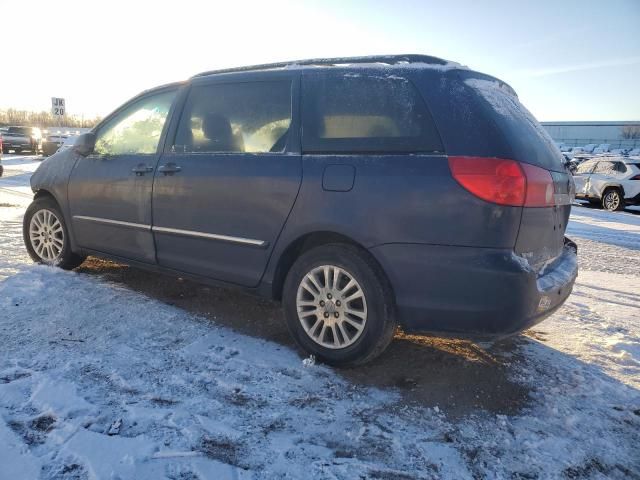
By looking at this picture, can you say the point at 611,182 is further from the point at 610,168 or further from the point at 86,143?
the point at 86,143

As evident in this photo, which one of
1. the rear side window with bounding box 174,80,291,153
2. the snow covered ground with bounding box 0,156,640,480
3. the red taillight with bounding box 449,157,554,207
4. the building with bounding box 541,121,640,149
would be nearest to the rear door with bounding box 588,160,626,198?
the snow covered ground with bounding box 0,156,640,480

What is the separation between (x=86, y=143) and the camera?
14.5ft

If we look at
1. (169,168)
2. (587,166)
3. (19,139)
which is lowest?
(587,166)

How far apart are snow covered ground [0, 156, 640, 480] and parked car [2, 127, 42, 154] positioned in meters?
28.4

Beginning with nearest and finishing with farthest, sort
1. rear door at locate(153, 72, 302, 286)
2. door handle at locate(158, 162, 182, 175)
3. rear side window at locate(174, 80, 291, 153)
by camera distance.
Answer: rear door at locate(153, 72, 302, 286)
rear side window at locate(174, 80, 291, 153)
door handle at locate(158, 162, 182, 175)

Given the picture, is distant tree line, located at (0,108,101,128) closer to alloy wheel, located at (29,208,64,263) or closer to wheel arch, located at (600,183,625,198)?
wheel arch, located at (600,183,625,198)

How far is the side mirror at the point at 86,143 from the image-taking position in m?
4.43

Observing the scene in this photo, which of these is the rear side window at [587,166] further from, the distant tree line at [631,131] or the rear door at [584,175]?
the distant tree line at [631,131]

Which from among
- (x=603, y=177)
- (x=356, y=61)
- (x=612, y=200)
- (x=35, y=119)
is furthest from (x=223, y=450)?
(x=35, y=119)

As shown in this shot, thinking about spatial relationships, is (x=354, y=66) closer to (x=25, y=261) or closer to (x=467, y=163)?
(x=467, y=163)

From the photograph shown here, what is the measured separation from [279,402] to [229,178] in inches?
62.0

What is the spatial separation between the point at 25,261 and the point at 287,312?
133 inches

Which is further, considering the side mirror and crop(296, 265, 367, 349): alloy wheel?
→ the side mirror

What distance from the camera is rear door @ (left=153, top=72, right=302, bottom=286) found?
316 cm
